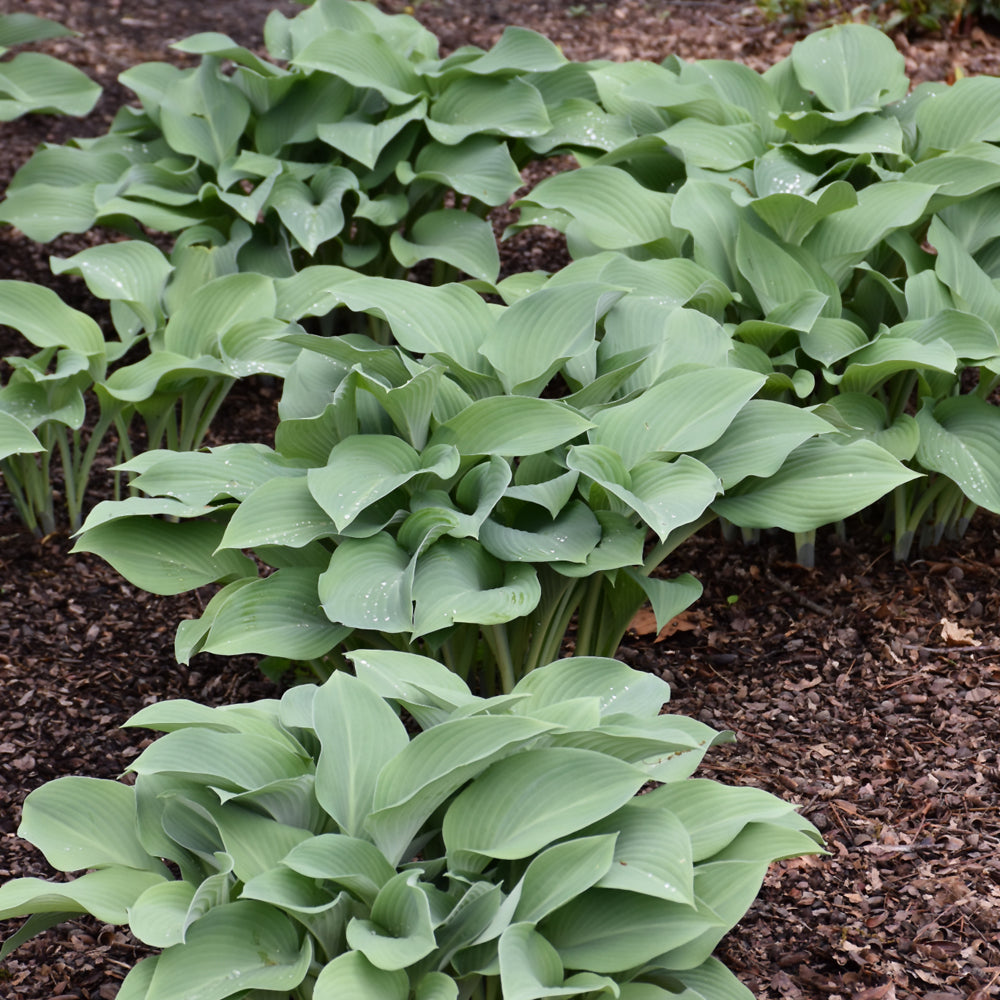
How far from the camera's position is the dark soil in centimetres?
230

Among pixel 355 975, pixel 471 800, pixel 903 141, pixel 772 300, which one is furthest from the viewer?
pixel 903 141

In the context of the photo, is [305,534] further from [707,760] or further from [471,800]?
A: [707,760]

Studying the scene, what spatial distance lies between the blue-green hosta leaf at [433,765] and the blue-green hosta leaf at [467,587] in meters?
0.51

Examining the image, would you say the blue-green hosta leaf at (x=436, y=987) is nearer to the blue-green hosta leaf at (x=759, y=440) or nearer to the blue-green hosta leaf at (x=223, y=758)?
the blue-green hosta leaf at (x=223, y=758)

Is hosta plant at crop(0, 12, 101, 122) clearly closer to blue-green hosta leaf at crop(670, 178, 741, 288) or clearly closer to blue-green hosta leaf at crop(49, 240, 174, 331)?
blue-green hosta leaf at crop(49, 240, 174, 331)

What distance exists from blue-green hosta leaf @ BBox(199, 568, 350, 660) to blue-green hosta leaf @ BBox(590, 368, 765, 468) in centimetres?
74

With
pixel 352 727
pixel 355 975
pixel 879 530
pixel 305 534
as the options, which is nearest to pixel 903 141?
pixel 879 530

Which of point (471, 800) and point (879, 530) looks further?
point (879, 530)

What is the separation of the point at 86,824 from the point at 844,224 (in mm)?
2672

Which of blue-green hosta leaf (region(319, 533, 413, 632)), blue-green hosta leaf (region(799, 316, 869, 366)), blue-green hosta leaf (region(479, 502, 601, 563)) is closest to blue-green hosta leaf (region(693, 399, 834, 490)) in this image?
blue-green hosta leaf (region(479, 502, 601, 563))

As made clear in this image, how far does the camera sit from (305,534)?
2.61 meters

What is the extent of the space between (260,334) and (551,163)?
2617 mm

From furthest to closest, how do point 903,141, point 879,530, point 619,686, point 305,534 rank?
point 903,141, point 879,530, point 305,534, point 619,686

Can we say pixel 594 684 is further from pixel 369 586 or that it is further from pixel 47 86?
pixel 47 86
